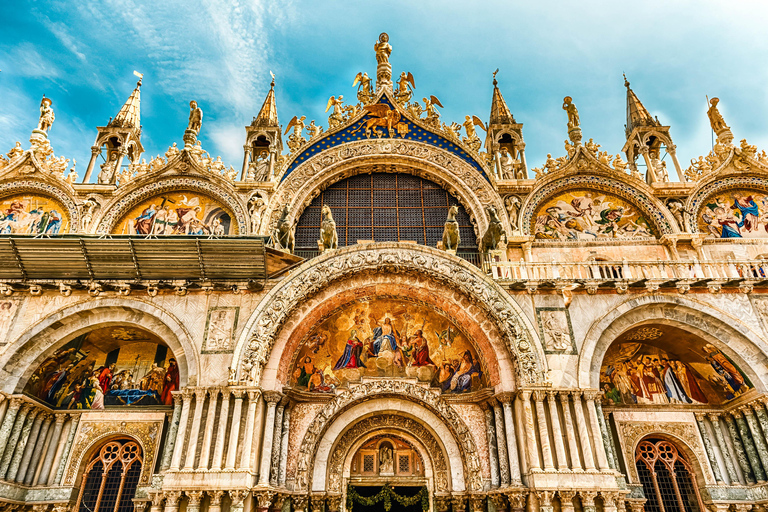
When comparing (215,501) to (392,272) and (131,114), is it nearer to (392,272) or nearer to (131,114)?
(392,272)

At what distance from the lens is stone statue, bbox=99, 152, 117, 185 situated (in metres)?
18.2

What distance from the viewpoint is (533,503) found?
11914mm

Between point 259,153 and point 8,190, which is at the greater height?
point 259,153

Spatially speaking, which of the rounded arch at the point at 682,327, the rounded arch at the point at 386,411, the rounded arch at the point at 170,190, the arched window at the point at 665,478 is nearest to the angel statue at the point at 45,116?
the rounded arch at the point at 170,190

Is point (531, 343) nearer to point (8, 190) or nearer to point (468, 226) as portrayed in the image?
point (468, 226)

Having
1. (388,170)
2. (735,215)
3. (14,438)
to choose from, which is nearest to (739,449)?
(735,215)

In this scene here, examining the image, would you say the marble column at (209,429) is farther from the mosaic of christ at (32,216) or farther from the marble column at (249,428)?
the mosaic of christ at (32,216)

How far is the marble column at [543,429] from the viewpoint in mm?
12055

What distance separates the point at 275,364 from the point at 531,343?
687 centimetres

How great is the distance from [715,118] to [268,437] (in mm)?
19597

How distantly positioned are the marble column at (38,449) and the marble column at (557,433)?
13.8 metres

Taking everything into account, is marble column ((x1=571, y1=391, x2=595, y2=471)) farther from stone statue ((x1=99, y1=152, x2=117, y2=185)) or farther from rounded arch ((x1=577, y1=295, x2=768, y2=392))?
stone statue ((x1=99, y1=152, x2=117, y2=185))

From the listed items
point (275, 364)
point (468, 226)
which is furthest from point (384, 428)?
point (468, 226)

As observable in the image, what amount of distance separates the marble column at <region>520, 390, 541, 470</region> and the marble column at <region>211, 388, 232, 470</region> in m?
7.45
